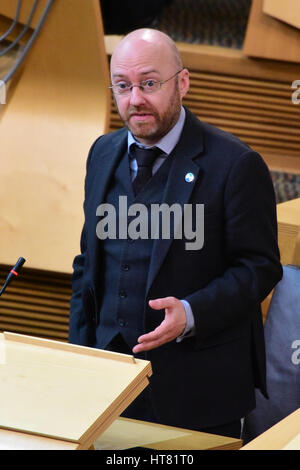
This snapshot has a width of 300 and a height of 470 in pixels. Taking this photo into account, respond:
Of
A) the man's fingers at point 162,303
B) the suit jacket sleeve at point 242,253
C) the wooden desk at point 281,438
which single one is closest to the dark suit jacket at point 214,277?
the suit jacket sleeve at point 242,253

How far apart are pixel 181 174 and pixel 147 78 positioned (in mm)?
185

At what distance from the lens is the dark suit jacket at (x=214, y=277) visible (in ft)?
5.33

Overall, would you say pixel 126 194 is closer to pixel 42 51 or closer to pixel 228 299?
pixel 228 299

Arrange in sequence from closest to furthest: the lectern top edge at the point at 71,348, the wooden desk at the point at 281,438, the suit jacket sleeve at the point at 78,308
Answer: the wooden desk at the point at 281,438 < the lectern top edge at the point at 71,348 < the suit jacket sleeve at the point at 78,308

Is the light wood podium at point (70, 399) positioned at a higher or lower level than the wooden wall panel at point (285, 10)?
lower

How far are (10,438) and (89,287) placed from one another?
615 mm

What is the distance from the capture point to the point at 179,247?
165cm

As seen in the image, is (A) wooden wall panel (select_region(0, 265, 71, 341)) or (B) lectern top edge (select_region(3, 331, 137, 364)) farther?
(A) wooden wall panel (select_region(0, 265, 71, 341))

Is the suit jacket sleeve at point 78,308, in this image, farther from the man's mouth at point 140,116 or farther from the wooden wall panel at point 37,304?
the wooden wall panel at point 37,304

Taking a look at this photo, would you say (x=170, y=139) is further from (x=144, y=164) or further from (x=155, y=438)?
(x=155, y=438)

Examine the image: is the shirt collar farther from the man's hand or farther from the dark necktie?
the man's hand

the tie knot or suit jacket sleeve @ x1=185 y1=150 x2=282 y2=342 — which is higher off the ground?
the tie knot

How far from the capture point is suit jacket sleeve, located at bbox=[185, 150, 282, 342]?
1.61m

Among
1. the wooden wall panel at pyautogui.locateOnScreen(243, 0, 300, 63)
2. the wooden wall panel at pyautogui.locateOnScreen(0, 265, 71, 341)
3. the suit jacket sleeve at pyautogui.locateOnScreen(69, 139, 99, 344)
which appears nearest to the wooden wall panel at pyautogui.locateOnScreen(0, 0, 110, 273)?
the wooden wall panel at pyautogui.locateOnScreen(0, 265, 71, 341)
